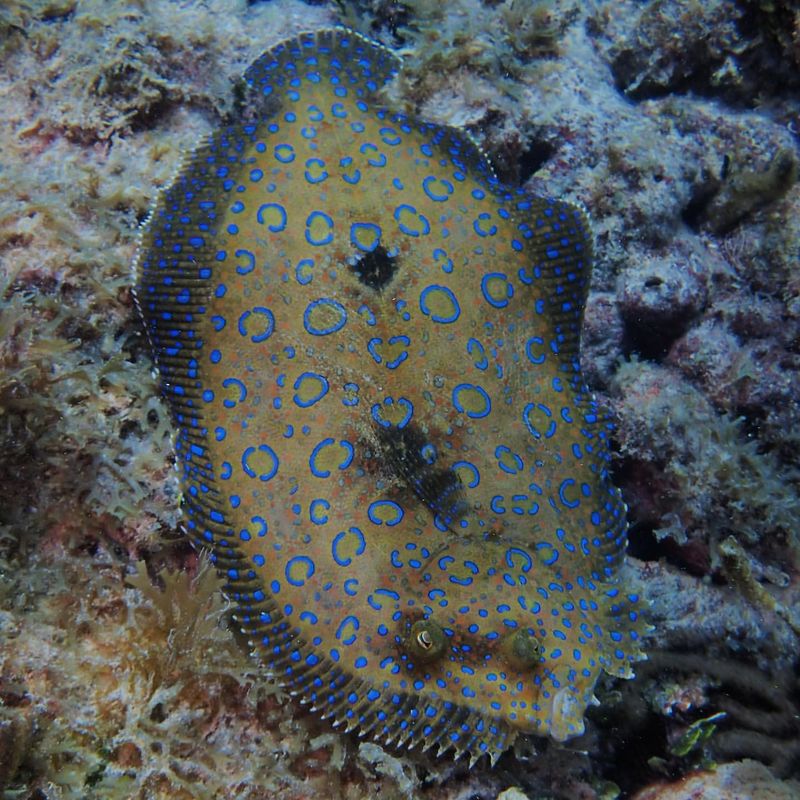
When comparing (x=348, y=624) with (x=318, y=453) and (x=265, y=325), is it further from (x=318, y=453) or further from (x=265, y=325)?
(x=265, y=325)

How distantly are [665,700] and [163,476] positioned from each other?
13.4ft

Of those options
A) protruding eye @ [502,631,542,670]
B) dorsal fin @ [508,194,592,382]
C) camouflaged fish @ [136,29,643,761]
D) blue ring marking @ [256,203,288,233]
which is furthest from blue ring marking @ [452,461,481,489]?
blue ring marking @ [256,203,288,233]

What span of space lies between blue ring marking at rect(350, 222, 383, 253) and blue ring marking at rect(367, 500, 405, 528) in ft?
6.28

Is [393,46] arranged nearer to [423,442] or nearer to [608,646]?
[423,442]

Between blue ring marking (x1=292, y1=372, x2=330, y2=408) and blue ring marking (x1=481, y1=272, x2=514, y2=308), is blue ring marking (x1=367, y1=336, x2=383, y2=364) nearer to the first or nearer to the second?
blue ring marking (x1=292, y1=372, x2=330, y2=408)

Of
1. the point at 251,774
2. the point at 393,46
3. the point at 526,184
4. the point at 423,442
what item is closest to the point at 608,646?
the point at 423,442

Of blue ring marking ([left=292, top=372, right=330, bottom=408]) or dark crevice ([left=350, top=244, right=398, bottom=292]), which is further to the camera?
dark crevice ([left=350, top=244, right=398, bottom=292])

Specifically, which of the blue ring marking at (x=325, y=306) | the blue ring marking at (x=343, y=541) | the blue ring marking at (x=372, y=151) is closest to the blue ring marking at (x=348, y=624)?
the blue ring marking at (x=343, y=541)

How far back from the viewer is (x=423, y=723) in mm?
3568

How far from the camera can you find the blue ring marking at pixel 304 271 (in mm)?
4461

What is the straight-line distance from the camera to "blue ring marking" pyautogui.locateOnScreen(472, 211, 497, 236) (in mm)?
4930

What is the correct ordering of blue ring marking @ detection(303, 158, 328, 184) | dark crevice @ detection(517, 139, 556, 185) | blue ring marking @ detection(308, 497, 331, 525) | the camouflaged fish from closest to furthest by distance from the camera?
the camouflaged fish
blue ring marking @ detection(308, 497, 331, 525)
blue ring marking @ detection(303, 158, 328, 184)
dark crevice @ detection(517, 139, 556, 185)

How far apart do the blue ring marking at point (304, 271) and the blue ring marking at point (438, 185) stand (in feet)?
3.85

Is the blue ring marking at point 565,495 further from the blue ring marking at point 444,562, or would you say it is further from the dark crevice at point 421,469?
the blue ring marking at point 444,562
